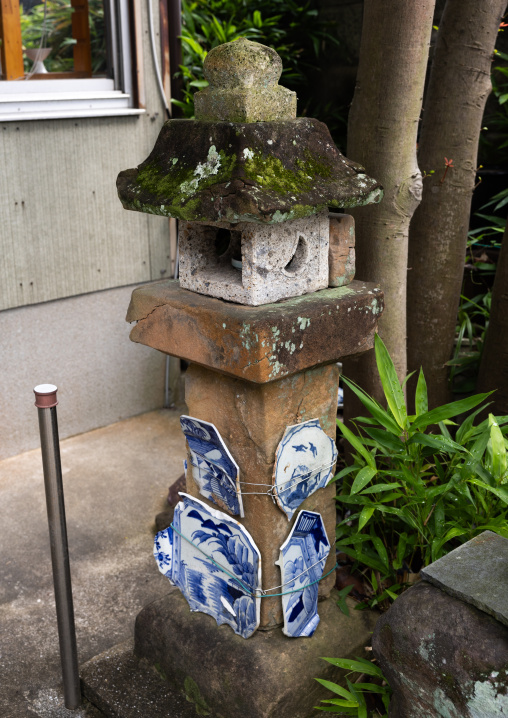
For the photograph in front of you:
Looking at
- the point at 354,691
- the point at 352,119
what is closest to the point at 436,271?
the point at 352,119

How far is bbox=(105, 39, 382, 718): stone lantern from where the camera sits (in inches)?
69.9

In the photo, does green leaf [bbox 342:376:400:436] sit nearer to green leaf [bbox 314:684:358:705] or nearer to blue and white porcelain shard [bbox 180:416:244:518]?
blue and white porcelain shard [bbox 180:416:244:518]

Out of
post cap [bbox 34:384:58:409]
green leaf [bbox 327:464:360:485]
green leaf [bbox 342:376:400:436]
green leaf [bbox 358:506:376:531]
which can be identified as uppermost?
post cap [bbox 34:384:58:409]

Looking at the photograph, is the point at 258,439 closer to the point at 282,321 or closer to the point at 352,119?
the point at 282,321

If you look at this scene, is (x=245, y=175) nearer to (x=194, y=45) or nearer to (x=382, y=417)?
(x=382, y=417)

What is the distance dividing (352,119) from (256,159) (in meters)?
0.95

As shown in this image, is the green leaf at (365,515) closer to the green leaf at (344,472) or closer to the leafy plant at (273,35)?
the green leaf at (344,472)

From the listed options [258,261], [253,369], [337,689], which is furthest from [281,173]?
[337,689]

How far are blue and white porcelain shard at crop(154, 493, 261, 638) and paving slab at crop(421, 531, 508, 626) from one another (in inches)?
22.3

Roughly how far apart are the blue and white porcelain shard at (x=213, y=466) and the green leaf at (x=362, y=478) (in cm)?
35

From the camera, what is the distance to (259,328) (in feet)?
5.74

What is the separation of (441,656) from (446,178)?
186 centimetres

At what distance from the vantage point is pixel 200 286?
2029 millimetres

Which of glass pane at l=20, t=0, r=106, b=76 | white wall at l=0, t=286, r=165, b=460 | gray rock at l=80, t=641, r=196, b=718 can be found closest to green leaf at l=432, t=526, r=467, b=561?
gray rock at l=80, t=641, r=196, b=718
